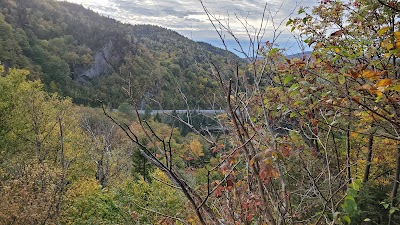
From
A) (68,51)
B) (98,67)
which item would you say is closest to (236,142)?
(68,51)

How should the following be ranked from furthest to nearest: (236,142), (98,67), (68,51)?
(98,67) < (68,51) < (236,142)

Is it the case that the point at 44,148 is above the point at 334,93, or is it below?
below

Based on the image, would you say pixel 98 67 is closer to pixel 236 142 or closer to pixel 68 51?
pixel 68 51

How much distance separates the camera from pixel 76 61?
7731cm

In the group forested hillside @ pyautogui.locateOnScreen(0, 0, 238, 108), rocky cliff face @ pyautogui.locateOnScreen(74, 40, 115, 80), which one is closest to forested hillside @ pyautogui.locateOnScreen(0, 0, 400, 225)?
forested hillside @ pyautogui.locateOnScreen(0, 0, 238, 108)

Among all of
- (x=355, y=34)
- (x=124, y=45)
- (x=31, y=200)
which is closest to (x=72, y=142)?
(x=31, y=200)

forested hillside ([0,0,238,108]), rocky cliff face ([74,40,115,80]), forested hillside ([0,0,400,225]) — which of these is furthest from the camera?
rocky cliff face ([74,40,115,80])

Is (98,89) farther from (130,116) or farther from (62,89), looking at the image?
(130,116)

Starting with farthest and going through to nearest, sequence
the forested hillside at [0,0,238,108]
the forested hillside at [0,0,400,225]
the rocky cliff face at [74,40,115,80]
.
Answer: the rocky cliff face at [74,40,115,80] < the forested hillside at [0,0,238,108] < the forested hillside at [0,0,400,225]

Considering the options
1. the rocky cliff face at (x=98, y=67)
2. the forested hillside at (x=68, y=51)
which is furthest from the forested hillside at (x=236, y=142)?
the rocky cliff face at (x=98, y=67)

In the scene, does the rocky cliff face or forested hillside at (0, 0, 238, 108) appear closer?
forested hillside at (0, 0, 238, 108)

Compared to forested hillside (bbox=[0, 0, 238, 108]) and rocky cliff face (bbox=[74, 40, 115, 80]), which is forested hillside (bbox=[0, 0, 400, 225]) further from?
rocky cliff face (bbox=[74, 40, 115, 80])

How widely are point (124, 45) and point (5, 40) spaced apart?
39.0 meters

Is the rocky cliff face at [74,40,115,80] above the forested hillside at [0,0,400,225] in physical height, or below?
below
